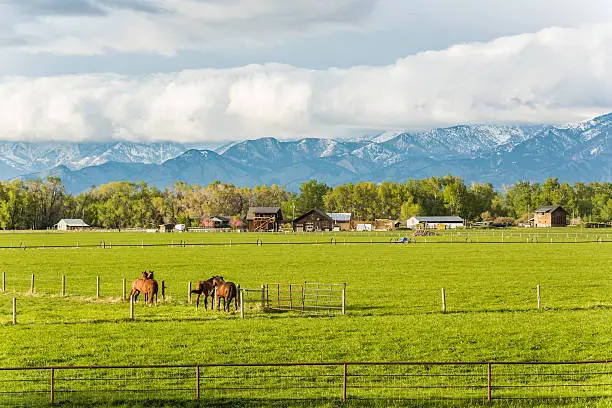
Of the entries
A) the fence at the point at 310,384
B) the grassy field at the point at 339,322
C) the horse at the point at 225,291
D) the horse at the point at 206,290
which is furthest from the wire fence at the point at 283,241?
the fence at the point at 310,384

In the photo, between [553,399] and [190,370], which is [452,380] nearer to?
[553,399]

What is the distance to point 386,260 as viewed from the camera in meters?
72.7

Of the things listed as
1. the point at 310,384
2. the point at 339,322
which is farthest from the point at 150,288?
the point at 310,384

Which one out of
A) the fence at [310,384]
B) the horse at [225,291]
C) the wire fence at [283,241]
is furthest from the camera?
the wire fence at [283,241]

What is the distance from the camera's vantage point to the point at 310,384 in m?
21.2

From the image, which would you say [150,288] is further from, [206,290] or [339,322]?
[339,322]

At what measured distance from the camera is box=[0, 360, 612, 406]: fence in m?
19.9

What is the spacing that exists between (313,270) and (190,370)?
122 ft

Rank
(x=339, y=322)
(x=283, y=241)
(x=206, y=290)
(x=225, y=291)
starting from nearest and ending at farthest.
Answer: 1. (x=339, y=322)
2. (x=225, y=291)
3. (x=206, y=290)
4. (x=283, y=241)

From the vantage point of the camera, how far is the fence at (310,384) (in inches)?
782

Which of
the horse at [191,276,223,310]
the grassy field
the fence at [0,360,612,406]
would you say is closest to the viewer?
the fence at [0,360,612,406]

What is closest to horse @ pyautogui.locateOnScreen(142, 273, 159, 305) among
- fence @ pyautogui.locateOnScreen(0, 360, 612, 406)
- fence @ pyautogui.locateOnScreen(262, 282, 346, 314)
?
fence @ pyautogui.locateOnScreen(262, 282, 346, 314)

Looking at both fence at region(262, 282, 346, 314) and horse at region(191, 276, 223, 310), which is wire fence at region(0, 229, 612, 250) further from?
horse at region(191, 276, 223, 310)

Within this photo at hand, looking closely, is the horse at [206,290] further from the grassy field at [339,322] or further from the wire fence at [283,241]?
the wire fence at [283,241]
